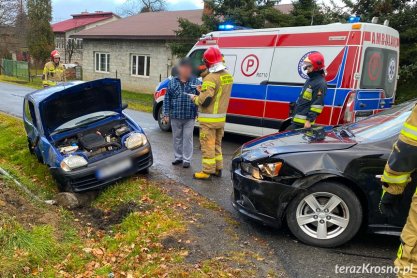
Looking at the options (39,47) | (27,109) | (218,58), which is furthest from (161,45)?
(39,47)

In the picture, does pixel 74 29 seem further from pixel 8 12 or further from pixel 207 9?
pixel 207 9

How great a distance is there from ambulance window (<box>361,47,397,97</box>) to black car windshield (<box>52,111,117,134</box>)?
14.1 ft

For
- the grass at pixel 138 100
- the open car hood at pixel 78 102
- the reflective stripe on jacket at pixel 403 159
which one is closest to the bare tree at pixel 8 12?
the grass at pixel 138 100

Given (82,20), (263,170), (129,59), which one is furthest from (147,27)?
(82,20)

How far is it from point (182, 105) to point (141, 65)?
19174 millimetres

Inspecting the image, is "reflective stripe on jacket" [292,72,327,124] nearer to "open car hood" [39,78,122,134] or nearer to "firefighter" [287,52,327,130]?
"firefighter" [287,52,327,130]

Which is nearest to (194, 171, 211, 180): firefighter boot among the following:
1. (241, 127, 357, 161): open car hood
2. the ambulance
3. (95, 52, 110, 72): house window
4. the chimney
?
(241, 127, 357, 161): open car hood

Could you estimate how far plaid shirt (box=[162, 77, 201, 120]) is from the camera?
239 inches

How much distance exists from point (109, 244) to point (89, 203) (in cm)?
159

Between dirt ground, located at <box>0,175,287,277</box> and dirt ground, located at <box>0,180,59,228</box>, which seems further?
dirt ground, located at <box>0,180,59,228</box>

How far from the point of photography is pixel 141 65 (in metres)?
24.5

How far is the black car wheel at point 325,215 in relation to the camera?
3.70 metres

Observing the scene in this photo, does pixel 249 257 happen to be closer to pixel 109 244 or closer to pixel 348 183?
pixel 348 183

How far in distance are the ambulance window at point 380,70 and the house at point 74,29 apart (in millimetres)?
34630
